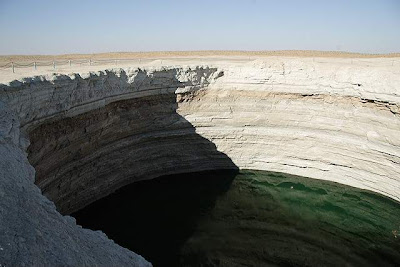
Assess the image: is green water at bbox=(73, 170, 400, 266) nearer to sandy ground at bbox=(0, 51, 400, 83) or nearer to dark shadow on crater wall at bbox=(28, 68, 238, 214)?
dark shadow on crater wall at bbox=(28, 68, 238, 214)

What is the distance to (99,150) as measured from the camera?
47.9 feet

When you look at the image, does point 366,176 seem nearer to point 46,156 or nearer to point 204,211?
point 204,211

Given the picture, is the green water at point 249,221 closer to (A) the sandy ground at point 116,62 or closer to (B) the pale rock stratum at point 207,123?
(B) the pale rock stratum at point 207,123

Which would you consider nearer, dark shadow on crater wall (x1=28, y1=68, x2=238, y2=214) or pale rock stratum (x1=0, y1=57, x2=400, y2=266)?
pale rock stratum (x1=0, y1=57, x2=400, y2=266)

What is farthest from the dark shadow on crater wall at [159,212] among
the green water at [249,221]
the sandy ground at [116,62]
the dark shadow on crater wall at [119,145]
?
the sandy ground at [116,62]

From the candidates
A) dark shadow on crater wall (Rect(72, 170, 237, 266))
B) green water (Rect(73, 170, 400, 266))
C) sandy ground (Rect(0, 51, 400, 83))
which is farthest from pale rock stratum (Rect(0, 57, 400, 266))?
sandy ground (Rect(0, 51, 400, 83))

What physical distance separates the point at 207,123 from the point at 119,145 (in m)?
4.39

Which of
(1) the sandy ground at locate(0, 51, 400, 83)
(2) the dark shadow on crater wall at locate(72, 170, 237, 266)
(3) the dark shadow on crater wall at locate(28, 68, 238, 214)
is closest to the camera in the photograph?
(2) the dark shadow on crater wall at locate(72, 170, 237, 266)

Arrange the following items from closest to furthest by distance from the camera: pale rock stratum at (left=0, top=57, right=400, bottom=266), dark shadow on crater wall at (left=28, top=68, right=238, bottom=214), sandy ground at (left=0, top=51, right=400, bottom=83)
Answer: pale rock stratum at (left=0, top=57, right=400, bottom=266) < dark shadow on crater wall at (left=28, top=68, right=238, bottom=214) < sandy ground at (left=0, top=51, right=400, bottom=83)

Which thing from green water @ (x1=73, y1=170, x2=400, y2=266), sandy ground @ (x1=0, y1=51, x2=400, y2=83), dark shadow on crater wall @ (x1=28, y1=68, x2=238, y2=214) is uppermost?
sandy ground @ (x1=0, y1=51, x2=400, y2=83)

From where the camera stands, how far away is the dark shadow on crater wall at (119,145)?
41.1ft

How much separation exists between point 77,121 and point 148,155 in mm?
4401

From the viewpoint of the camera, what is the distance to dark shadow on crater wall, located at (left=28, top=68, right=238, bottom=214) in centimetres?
1252

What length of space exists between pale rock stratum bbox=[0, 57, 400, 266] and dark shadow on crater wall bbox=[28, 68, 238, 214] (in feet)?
0.15
